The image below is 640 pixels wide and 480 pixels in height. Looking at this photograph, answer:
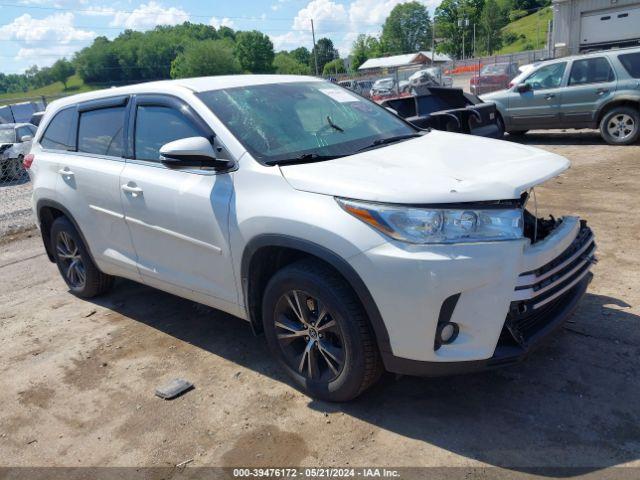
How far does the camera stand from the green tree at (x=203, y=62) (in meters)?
73.8

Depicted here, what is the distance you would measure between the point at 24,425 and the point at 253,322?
1.52 m

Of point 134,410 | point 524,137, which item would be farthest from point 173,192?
point 524,137

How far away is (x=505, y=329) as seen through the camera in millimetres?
2807

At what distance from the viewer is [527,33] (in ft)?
364

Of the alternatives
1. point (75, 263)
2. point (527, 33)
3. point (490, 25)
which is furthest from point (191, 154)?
point (527, 33)

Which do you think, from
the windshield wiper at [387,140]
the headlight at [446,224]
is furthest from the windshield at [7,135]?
the headlight at [446,224]

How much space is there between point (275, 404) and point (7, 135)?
1486cm

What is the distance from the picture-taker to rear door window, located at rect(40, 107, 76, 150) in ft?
16.1

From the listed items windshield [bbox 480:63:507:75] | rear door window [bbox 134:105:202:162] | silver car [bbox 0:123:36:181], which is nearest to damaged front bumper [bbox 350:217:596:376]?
rear door window [bbox 134:105:202:162]

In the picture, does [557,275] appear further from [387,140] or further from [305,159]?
[305,159]

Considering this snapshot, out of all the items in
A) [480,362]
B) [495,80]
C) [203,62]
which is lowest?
[480,362]

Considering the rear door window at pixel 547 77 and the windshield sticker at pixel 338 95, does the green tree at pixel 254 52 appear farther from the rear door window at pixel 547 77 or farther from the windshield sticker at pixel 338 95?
the windshield sticker at pixel 338 95

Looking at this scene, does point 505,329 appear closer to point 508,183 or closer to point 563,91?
point 508,183

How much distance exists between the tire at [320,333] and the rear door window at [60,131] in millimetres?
2713
